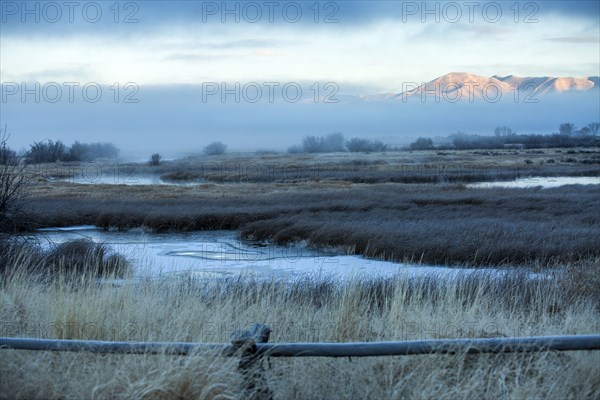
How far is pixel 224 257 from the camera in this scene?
19656mm

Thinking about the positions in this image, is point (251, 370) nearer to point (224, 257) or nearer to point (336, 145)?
point (224, 257)

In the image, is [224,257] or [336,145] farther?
[336,145]

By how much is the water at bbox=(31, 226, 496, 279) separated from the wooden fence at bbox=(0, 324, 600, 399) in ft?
26.5

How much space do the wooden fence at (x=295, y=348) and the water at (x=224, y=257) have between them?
8.07 metres

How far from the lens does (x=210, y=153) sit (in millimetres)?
143000

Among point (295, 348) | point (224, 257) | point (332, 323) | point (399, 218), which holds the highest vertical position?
point (295, 348)

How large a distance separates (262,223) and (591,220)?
12243 mm

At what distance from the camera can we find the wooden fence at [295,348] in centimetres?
534

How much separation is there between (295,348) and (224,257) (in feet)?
47.1

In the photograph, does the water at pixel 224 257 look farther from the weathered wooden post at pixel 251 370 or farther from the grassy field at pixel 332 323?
the weathered wooden post at pixel 251 370

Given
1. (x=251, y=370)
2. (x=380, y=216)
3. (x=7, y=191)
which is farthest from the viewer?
(x=380, y=216)

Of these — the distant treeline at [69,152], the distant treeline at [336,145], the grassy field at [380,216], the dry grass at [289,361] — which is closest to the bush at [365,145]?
the distant treeline at [336,145]

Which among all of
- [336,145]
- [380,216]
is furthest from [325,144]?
[380,216]

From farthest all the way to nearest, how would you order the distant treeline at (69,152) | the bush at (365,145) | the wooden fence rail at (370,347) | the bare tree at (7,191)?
the bush at (365,145)
the distant treeline at (69,152)
the bare tree at (7,191)
the wooden fence rail at (370,347)
